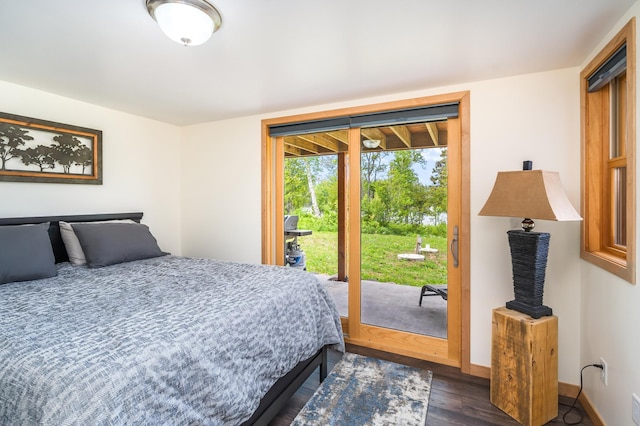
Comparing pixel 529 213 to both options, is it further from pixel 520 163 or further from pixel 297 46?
pixel 297 46

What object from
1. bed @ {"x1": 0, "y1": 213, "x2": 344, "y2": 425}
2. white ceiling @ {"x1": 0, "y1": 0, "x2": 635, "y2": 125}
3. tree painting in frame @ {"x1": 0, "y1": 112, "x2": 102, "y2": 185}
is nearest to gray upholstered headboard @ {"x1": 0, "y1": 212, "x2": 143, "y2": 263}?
bed @ {"x1": 0, "y1": 213, "x2": 344, "y2": 425}

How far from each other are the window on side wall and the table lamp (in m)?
0.31

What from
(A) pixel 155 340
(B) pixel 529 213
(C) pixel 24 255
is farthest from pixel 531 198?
(C) pixel 24 255

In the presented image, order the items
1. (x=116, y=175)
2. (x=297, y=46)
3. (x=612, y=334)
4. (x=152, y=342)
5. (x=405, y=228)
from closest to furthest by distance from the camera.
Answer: (x=152, y=342), (x=612, y=334), (x=297, y=46), (x=405, y=228), (x=116, y=175)

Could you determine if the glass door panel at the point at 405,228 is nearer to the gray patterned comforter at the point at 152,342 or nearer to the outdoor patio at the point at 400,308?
the outdoor patio at the point at 400,308

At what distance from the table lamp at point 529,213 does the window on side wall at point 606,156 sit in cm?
31

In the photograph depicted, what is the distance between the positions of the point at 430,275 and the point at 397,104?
5.30ft

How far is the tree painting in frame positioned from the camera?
2.51 meters

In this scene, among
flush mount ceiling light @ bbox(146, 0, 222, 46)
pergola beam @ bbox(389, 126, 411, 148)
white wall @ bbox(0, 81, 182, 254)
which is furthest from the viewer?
pergola beam @ bbox(389, 126, 411, 148)

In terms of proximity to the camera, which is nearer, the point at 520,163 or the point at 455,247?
the point at 520,163

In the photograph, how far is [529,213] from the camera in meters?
1.83

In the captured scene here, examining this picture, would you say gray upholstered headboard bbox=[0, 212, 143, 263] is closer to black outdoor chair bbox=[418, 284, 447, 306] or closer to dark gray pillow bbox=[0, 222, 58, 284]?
dark gray pillow bbox=[0, 222, 58, 284]

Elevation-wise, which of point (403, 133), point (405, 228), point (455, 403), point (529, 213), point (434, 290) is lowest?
point (455, 403)

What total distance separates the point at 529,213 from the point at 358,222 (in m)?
1.50
